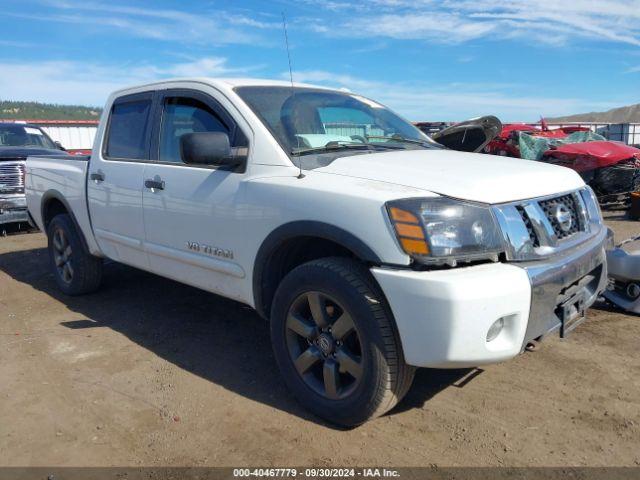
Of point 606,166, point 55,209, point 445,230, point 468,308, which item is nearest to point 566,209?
point 445,230

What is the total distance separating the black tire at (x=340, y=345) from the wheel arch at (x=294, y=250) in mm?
139

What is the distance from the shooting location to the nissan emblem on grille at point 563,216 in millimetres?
2938

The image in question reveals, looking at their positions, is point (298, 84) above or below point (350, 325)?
above

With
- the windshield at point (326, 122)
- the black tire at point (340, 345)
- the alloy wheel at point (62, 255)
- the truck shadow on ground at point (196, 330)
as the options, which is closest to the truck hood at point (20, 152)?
the truck shadow on ground at point (196, 330)

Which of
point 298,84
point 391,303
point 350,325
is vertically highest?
point 298,84

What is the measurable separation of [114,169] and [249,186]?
1.73 metres

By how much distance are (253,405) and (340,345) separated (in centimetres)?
73

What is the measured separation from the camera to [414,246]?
247 cm

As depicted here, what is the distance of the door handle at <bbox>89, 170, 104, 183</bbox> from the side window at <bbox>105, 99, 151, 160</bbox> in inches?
6.9

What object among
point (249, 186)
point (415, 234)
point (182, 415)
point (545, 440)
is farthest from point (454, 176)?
point (182, 415)

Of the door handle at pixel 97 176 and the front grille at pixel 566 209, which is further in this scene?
the door handle at pixel 97 176

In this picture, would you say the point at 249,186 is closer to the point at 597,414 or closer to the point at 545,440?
the point at 545,440

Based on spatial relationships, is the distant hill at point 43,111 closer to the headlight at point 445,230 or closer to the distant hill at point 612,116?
the headlight at point 445,230

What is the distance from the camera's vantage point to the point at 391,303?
8.29 ft
